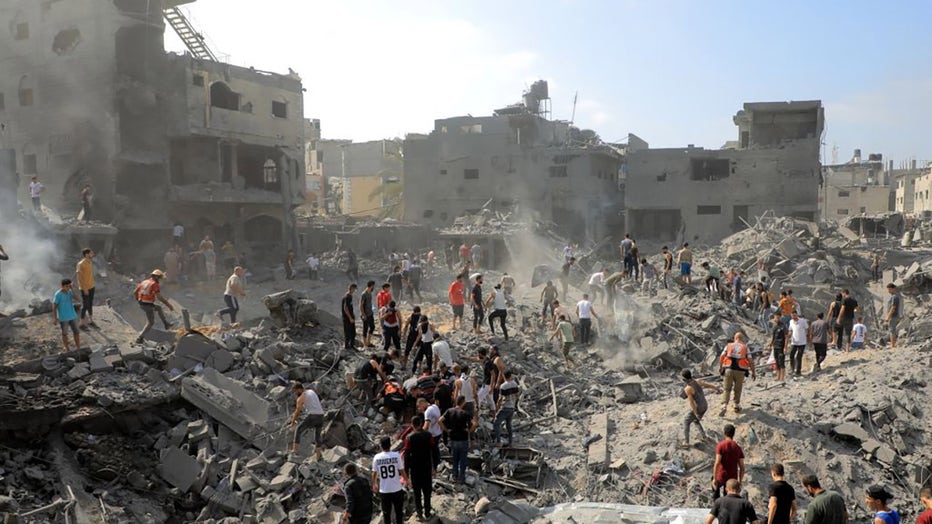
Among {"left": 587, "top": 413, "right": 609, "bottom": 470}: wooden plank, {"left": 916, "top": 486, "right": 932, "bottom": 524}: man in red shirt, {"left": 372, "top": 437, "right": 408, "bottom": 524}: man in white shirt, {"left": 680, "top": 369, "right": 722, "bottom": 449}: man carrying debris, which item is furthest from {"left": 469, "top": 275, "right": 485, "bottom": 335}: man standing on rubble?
{"left": 916, "top": 486, "right": 932, "bottom": 524}: man in red shirt

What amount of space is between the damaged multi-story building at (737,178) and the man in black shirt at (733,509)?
3179 centimetres

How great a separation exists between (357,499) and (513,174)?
36.0 metres

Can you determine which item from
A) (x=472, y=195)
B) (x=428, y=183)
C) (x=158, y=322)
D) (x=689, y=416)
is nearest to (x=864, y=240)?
(x=472, y=195)

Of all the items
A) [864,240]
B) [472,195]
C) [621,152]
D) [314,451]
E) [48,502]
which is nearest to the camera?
[48,502]

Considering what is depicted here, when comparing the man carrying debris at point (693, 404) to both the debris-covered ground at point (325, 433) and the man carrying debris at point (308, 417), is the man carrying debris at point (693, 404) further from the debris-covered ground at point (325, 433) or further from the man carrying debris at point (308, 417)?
the man carrying debris at point (308, 417)

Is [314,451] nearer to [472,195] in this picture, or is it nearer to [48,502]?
[48,502]

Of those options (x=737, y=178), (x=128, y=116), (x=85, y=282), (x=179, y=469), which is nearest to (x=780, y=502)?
(x=179, y=469)

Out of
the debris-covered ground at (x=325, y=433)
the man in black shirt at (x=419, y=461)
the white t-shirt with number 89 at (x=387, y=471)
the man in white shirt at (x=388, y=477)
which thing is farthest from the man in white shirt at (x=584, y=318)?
the white t-shirt with number 89 at (x=387, y=471)

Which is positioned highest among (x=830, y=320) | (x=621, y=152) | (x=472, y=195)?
(x=621, y=152)

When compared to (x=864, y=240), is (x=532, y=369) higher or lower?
lower

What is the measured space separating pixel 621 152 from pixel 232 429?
4045 cm

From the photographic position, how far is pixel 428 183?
45.8 metres

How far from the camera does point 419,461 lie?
9898 mm

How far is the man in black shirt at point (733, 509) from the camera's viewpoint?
8.07 m
